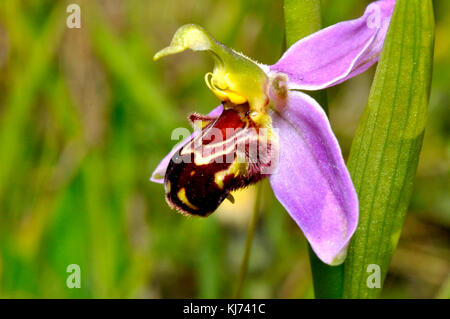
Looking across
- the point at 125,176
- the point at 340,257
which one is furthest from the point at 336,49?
the point at 125,176

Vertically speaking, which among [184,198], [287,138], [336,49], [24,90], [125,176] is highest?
[24,90]

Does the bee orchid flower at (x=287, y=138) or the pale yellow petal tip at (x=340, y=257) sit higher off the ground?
the bee orchid flower at (x=287, y=138)

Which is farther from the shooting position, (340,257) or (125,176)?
(125,176)

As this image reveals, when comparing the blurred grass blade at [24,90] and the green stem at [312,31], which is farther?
the blurred grass blade at [24,90]

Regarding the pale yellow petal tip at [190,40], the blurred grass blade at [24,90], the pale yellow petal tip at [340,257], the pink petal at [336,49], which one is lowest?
the pale yellow petal tip at [340,257]

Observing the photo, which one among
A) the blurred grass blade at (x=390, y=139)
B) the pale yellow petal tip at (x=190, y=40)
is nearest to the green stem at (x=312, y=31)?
the blurred grass blade at (x=390, y=139)

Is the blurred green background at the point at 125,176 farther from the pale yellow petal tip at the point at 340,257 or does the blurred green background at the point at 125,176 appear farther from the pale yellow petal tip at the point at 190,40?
the pale yellow petal tip at the point at 190,40

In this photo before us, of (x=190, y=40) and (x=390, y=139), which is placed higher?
(x=190, y=40)

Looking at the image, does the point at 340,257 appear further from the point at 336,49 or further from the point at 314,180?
the point at 336,49
